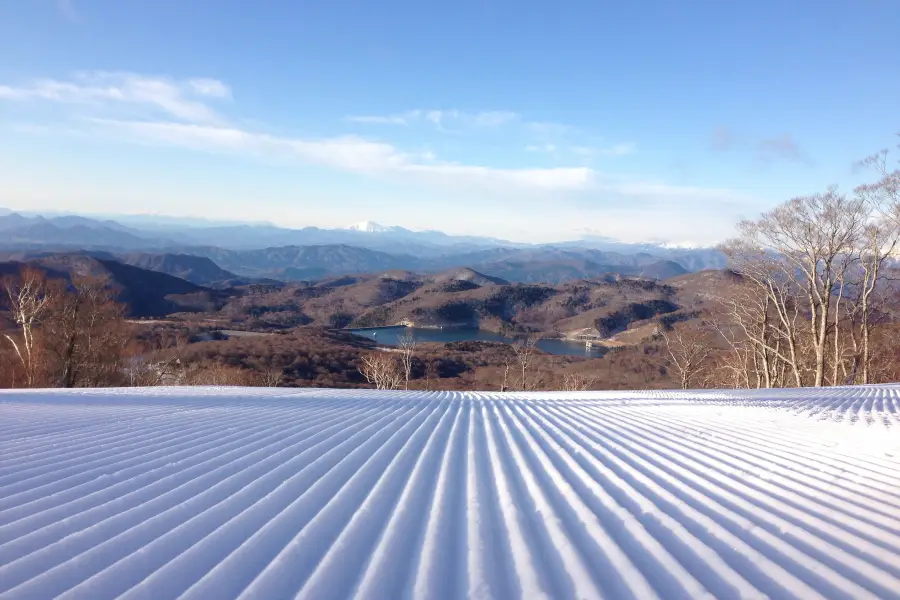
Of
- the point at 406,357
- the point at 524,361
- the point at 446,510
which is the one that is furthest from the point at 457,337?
the point at 446,510

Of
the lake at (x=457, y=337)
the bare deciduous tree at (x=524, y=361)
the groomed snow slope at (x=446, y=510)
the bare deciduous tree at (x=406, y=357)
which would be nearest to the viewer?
the groomed snow slope at (x=446, y=510)

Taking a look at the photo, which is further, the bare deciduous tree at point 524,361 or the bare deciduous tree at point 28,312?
the bare deciduous tree at point 524,361

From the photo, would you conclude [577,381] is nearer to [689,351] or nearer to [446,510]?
[689,351]

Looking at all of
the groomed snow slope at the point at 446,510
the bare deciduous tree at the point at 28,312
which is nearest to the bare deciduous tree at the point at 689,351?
the groomed snow slope at the point at 446,510

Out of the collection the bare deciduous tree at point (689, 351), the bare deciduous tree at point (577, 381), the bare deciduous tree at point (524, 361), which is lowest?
the bare deciduous tree at point (577, 381)

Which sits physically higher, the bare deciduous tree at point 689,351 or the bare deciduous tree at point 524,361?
the bare deciduous tree at point 689,351

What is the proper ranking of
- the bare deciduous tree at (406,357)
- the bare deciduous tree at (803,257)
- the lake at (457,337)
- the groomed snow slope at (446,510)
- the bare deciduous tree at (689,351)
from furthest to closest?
the lake at (457,337) → the bare deciduous tree at (406,357) → the bare deciduous tree at (689,351) → the bare deciduous tree at (803,257) → the groomed snow slope at (446,510)

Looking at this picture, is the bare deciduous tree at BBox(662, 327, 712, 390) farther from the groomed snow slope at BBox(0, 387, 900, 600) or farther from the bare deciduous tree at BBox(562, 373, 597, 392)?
the groomed snow slope at BBox(0, 387, 900, 600)

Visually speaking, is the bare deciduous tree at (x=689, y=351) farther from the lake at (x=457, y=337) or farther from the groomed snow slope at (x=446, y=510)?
the lake at (x=457, y=337)
